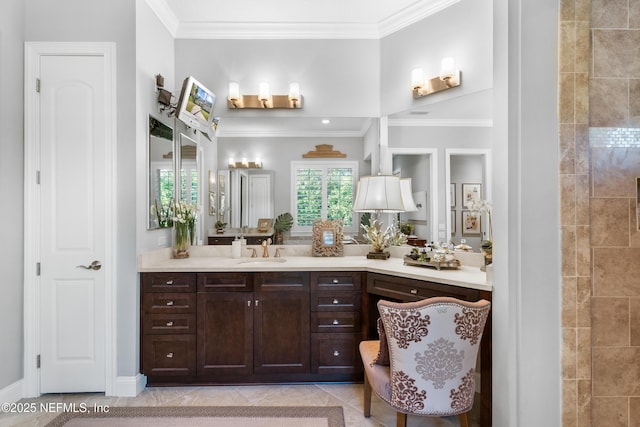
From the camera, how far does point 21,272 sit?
262 centimetres

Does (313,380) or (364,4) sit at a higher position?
(364,4)

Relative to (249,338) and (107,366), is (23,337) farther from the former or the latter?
(249,338)

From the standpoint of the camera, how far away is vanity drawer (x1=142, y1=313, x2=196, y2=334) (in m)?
2.71

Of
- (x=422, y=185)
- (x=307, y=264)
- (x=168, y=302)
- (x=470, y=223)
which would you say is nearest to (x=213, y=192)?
(x=168, y=302)

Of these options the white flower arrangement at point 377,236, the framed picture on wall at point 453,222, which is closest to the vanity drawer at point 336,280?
the white flower arrangement at point 377,236

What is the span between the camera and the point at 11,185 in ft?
8.37

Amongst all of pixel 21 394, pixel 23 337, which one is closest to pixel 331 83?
pixel 23 337

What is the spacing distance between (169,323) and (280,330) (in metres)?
0.85

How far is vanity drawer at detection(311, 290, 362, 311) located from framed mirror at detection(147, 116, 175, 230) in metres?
1.44

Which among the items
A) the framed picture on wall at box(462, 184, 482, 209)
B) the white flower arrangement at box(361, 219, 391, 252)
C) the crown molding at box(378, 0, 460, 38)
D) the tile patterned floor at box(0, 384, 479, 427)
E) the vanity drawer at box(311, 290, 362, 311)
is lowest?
the tile patterned floor at box(0, 384, 479, 427)

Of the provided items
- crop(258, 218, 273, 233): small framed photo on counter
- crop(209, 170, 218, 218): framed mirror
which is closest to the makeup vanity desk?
crop(258, 218, 273, 233): small framed photo on counter

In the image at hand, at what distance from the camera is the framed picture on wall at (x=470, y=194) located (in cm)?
270

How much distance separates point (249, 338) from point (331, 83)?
2.41 meters

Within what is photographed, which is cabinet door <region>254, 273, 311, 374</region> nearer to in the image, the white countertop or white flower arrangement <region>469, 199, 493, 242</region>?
the white countertop
